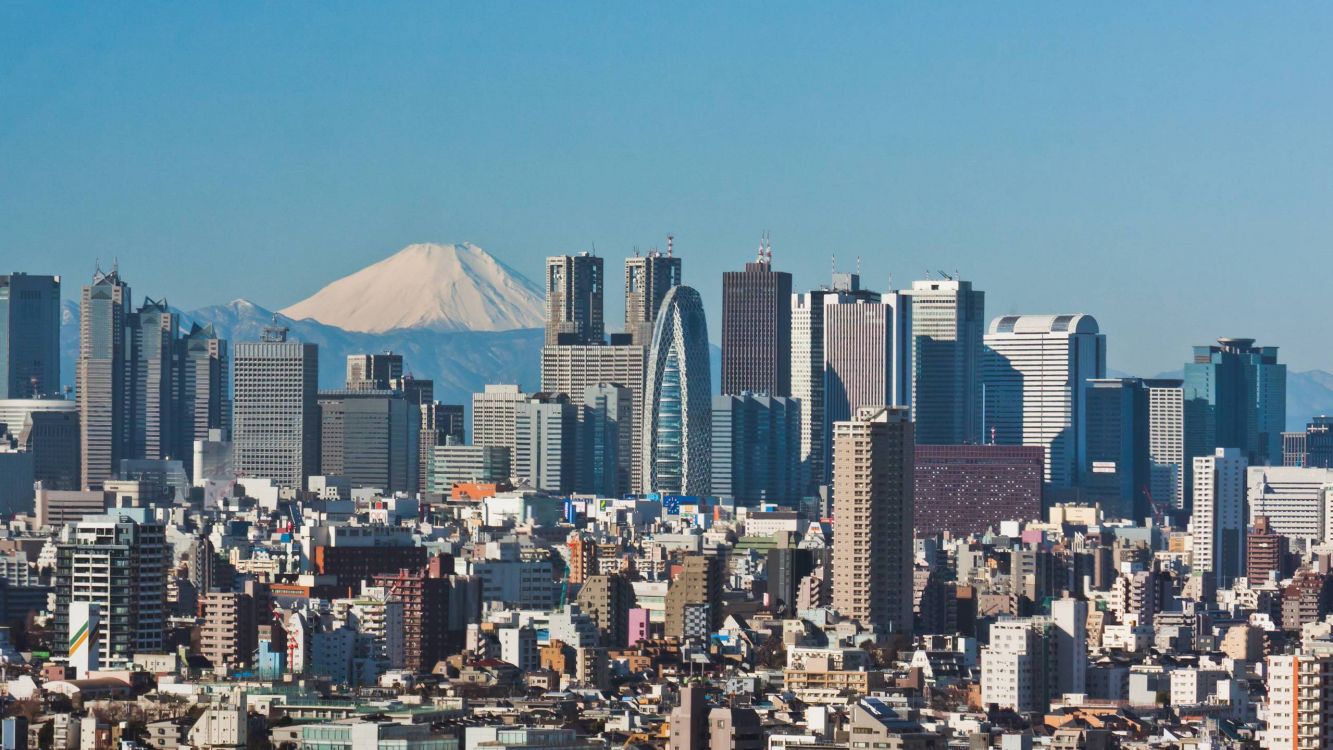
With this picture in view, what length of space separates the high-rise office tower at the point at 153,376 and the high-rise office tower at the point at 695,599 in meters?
84.8

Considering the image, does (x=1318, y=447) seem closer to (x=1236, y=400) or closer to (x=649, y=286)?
(x=1236, y=400)

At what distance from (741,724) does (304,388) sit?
123 m

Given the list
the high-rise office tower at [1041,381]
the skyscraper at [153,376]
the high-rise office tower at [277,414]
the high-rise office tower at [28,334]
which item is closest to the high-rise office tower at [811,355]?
the high-rise office tower at [1041,381]

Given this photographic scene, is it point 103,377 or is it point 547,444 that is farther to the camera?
point 103,377

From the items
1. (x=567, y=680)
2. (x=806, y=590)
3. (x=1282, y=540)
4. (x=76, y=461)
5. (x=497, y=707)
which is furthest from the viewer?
(x=76, y=461)

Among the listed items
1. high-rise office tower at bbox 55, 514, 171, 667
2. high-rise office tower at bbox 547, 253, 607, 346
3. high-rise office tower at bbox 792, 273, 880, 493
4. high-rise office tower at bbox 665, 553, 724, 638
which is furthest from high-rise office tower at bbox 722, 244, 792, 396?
high-rise office tower at bbox 55, 514, 171, 667

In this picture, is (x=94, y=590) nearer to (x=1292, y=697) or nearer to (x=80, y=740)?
(x=80, y=740)

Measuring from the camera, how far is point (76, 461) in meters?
176

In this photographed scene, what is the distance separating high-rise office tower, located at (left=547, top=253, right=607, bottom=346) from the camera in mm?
195625

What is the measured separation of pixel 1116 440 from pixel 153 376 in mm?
49599

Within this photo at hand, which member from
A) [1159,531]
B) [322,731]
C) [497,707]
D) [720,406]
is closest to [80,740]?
[322,731]

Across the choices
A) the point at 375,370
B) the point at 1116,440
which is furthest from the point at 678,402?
the point at 375,370

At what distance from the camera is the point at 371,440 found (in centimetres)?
17688

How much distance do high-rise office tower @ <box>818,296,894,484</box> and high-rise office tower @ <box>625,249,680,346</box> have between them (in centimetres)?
1003
